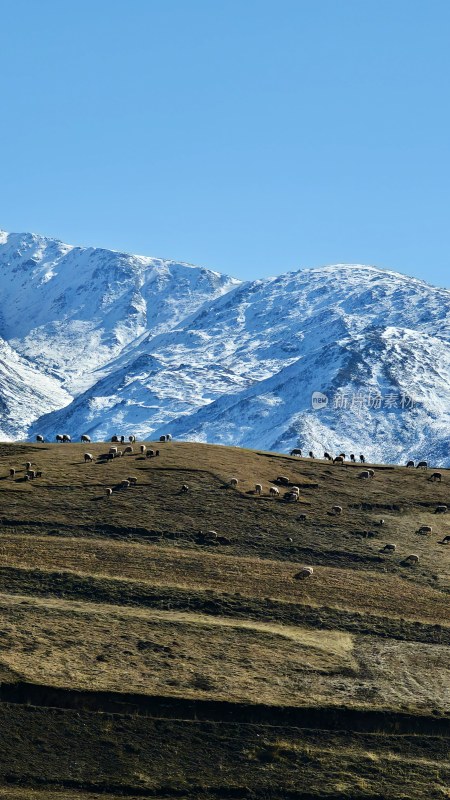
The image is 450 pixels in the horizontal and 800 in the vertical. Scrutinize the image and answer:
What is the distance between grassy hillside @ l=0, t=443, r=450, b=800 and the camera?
61.2 metres

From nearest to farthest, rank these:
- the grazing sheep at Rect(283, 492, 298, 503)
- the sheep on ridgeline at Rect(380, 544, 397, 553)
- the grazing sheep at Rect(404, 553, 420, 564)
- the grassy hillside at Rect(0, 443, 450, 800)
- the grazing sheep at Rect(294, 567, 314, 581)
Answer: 1. the grassy hillside at Rect(0, 443, 450, 800)
2. the grazing sheep at Rect(294, 567, 314, 581)
3. the grazing sheep at Rect(404, 553, 420, 564)
4. the sheep on ridgeline at Rect(380, 544, 397, 553)
5. the grazing sheep at Rect(283, 492, 298, 503)

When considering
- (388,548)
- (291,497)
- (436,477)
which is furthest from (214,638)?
(436,477)

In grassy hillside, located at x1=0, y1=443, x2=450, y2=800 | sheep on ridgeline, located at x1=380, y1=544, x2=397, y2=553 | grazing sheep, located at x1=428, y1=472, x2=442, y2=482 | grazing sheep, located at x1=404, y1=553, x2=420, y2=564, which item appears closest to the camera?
grassy hillside, located at x1=0, y1=443, x2=450, y2=800

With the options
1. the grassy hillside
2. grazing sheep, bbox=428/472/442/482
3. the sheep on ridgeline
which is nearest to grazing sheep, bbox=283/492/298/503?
the grassy hillside

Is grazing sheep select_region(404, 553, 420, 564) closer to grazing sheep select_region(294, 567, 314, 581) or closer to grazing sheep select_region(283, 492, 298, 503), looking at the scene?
grazing sheep select_region(294, 567, 314, 581)

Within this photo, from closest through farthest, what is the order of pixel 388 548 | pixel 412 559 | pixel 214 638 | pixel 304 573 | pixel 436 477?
pixel 214 638
pixel 304 573
pixel 412 559
pixel 388 548
pixel 436 477

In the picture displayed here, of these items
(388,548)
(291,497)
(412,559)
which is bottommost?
(412,559)

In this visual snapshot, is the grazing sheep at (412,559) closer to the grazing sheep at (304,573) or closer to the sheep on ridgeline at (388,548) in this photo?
the sheep on ridgeline at (388,548)

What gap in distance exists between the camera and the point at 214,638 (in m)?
76.1

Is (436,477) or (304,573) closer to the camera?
(304,573)

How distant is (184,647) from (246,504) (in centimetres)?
3370

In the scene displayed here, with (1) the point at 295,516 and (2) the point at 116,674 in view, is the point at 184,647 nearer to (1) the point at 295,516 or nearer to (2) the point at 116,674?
(2) the point at 116,674

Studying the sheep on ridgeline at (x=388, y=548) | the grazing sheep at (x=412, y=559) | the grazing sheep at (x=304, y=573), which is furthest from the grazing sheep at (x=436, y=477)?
the grazing sheep at (x=304, y=573)

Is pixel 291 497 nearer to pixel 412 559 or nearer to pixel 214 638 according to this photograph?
pixel 412 559
